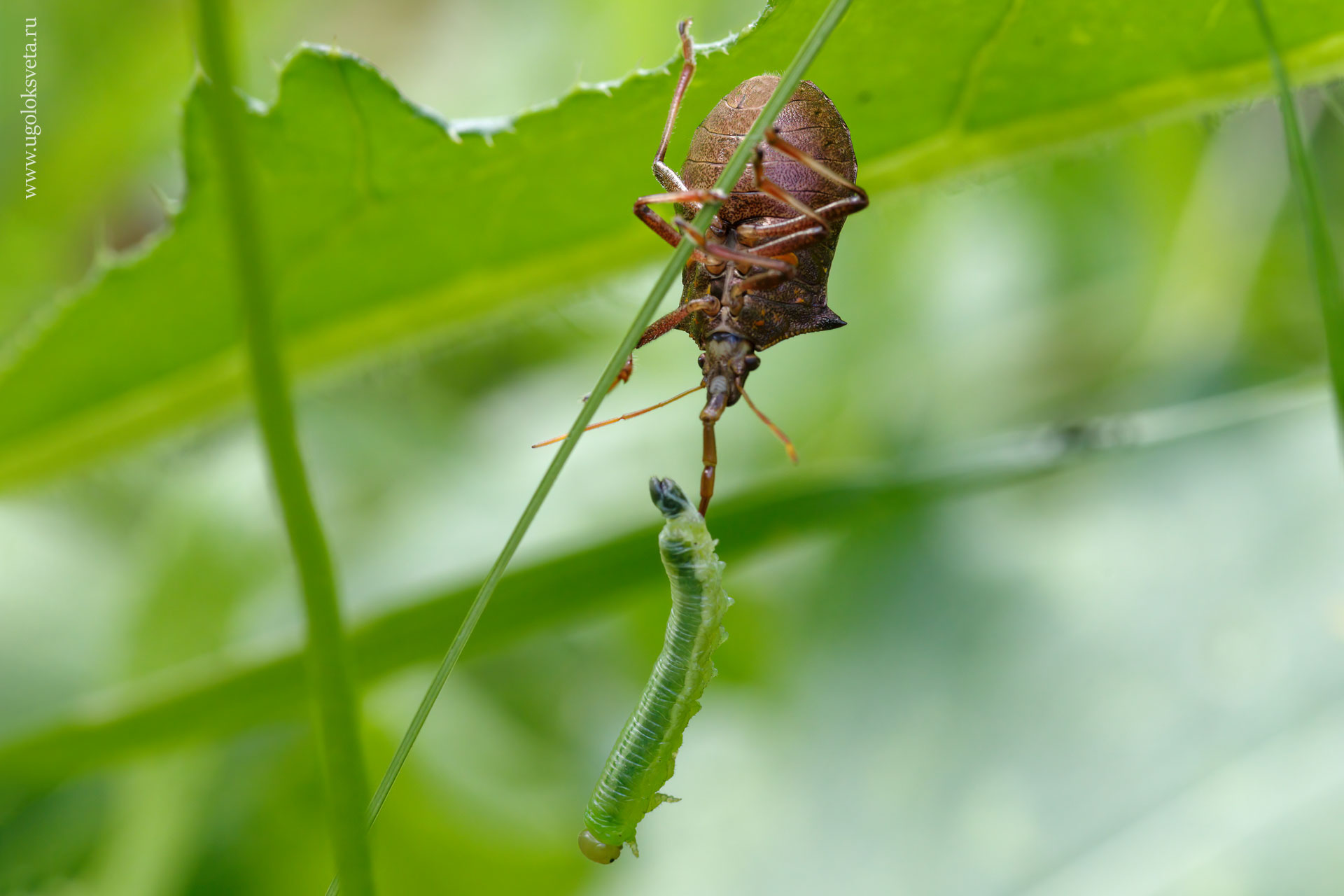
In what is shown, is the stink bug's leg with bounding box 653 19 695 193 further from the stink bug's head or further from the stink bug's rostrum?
the stink bug's head

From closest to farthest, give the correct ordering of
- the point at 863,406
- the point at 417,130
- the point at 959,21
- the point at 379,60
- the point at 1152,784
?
the point at 959,21
the point at 417,130
the point at 1152,784
the point at 863,406
the point at 379,60

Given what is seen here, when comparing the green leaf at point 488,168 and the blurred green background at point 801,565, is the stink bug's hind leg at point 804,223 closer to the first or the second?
the green leaf at point 488,168

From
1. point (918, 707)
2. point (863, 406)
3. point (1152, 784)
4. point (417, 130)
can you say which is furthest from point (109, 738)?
point (1152, 784)

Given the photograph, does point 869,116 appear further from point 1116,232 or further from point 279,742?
point 279,742

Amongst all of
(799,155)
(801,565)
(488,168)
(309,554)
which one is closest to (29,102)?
(488,168)

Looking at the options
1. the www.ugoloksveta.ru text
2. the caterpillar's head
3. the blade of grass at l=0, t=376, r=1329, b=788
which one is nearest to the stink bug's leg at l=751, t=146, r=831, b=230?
the blade of grass at l=0, t=376, r=1329, b=788

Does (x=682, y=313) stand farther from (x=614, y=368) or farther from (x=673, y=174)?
(x=614, y=368)
